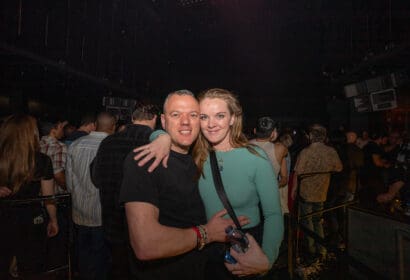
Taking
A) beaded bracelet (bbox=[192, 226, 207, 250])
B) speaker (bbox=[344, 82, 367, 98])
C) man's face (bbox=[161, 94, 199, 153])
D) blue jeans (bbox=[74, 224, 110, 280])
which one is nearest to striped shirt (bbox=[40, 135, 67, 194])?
blue jeans (bbox=[74, 224, 110, 280])

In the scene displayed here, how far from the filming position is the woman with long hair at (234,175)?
174cm

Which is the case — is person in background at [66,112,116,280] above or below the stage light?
below

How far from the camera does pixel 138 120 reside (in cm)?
315

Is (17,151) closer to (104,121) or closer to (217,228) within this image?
(104,121)

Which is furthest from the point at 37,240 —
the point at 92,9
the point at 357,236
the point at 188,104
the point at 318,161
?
the point at 92,9

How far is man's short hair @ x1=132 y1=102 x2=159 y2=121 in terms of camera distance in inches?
124

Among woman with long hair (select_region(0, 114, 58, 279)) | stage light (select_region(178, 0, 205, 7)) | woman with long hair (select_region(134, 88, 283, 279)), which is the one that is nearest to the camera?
woman with long hair (select_region(134, 88, 283, 279))

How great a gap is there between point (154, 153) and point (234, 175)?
0.64m

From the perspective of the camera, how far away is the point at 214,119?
1948 millimetres

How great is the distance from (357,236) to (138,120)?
132 inches

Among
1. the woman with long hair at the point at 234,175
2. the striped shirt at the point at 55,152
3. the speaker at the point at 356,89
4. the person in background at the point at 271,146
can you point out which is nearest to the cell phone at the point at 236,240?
the woman with long hair at the point at 234,175

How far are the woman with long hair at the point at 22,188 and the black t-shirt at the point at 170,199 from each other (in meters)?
1.54

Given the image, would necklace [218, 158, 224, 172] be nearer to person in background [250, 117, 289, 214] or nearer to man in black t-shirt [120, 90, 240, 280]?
man in black t-shirt [120, 90, 240, 280]

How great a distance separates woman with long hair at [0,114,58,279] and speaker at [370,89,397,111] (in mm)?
9552
